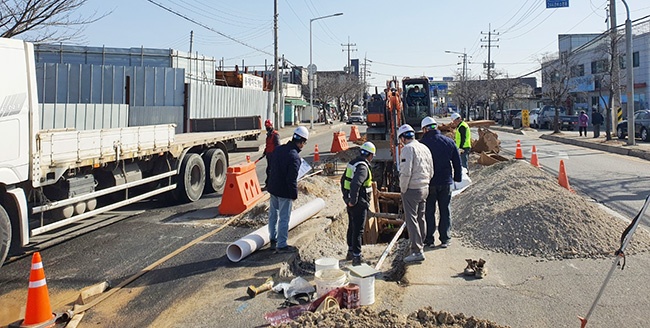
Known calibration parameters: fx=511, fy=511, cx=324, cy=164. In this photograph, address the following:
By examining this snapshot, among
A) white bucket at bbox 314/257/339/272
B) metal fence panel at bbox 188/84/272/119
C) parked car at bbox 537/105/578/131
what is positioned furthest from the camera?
parked car at bbox 537/105/578/131

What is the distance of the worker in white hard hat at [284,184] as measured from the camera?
23.8 feet

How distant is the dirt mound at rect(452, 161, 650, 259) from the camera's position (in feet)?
22.0

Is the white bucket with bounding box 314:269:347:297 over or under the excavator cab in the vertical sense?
under

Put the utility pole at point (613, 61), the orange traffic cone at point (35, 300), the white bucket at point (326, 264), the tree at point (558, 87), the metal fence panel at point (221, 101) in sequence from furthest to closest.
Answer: the tree at point (558, 87) < the metal fence panel at point (221, 101) < the utility pole at point (613, 61) < the white bucket at point (326, 264) < the orange traffic cone at point (35, 300)

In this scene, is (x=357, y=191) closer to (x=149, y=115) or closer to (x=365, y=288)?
(x=365, y=288)

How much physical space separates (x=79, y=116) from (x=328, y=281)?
57.8ft

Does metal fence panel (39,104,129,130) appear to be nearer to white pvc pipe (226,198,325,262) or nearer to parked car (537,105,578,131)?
white pvc pipe (226,198,325,262)

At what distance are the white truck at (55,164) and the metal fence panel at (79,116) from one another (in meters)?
9.61

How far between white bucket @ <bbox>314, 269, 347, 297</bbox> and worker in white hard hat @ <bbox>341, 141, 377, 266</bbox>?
1.44m

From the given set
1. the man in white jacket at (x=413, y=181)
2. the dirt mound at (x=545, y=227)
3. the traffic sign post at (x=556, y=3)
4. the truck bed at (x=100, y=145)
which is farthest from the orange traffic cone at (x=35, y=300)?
the traffic sign post at (x=556, y=3)

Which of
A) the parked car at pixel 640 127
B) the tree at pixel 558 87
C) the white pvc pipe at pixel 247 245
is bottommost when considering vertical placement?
the white pvc pipe at pixel 247 245

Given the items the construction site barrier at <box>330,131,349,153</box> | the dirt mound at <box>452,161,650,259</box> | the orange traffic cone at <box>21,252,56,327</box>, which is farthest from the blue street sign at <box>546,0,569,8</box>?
the orange traffic cone at <box>21,252,56,327</box>

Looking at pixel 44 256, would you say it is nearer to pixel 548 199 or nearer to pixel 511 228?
pixel 511 228

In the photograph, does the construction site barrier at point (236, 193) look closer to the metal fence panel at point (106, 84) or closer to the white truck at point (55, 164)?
the white truck at point (55, 164)
